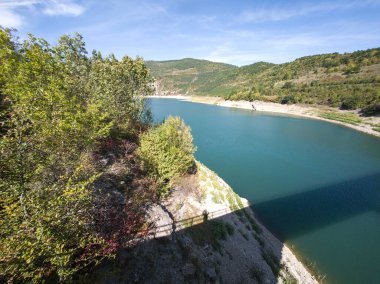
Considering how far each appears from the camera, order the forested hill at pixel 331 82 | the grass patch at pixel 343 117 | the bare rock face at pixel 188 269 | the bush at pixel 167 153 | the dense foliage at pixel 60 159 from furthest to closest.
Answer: the forested hill at pixel 331 82 < the grass patch at pixel 343 117 < the bush at pixel 167 153 < the bare rock face at pixel 188 269 < the dense foliage at pixel 60 159

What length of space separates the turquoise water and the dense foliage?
1918cm

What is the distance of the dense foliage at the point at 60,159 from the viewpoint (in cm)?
675

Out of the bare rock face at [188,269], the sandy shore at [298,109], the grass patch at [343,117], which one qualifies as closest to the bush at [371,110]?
the sandy shore at [298,109]

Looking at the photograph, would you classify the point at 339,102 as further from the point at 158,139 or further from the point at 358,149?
the point at 158,139

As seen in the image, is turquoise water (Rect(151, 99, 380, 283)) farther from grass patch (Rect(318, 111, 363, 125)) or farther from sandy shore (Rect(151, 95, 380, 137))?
grass patch (Rect(318, 111, 363, 125))

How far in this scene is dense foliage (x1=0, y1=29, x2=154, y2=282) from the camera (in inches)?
266

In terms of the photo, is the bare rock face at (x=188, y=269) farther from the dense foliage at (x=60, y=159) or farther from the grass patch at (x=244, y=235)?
the grass patch at (x=244, y=235)

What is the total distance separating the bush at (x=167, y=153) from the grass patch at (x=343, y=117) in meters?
92.0

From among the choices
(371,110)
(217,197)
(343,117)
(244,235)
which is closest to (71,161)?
(217,197)

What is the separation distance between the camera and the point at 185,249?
1450cm

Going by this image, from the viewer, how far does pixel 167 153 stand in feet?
68.8

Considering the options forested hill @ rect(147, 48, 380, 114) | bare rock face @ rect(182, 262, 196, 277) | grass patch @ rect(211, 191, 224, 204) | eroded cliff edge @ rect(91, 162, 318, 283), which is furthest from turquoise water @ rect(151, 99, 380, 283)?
forested hill @ rect(147, 48, 380, 114)

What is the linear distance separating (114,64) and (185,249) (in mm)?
23127

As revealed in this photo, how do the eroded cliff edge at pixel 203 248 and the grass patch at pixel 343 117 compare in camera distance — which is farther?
the grass patch at pixel 343 117
